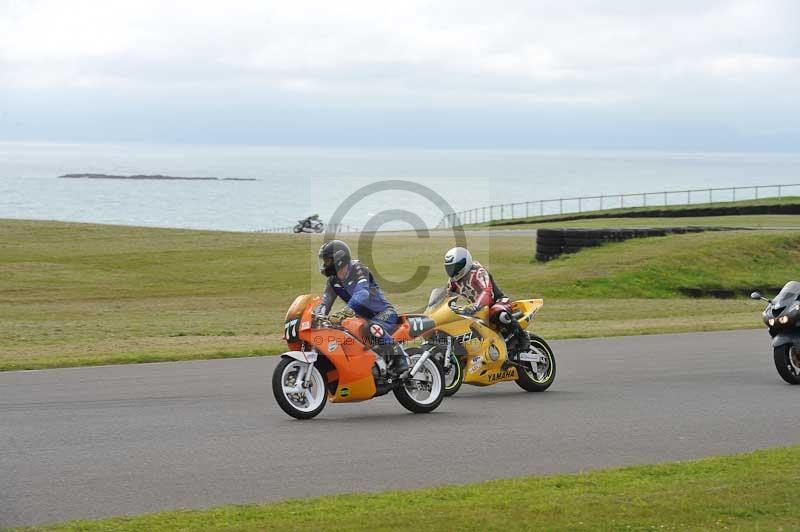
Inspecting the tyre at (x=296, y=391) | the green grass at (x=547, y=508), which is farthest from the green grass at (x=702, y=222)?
the green grass at (x=547, y=508)

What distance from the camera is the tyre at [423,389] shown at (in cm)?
1300

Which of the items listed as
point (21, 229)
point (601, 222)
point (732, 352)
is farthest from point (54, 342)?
point (601, 222)

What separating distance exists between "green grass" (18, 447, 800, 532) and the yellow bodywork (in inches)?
184

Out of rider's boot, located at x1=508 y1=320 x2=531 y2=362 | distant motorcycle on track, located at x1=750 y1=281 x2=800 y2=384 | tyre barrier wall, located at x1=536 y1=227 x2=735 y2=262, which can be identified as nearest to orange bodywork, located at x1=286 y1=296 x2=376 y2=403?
rider's boot, located at x1=508 y1=320 x2=531 y2=362

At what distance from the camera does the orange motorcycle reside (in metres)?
12.3

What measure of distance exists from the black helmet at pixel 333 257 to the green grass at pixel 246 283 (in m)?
6.43

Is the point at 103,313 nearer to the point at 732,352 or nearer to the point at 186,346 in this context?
the point at 186,346

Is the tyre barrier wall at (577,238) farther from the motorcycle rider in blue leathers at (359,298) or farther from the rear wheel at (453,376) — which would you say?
the motorcycle rider in blue leathers at (359,298)

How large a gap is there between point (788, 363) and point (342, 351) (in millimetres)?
6123

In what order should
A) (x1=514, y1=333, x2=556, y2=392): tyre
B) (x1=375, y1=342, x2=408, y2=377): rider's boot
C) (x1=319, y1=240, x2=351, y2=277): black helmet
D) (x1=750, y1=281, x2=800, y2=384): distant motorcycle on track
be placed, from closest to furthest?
(x1=319, y1=240, x2=351, y2=277): black helmet → (x1=375, y1=342, x2=408, y2=377): rider's boot → (x1=514, y1=333, x2=556, y2=392): tyre → (x1=750, y1=281, x2=800, y2=384): distant motorcycle on track

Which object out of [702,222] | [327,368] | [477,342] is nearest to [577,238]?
[702,222]

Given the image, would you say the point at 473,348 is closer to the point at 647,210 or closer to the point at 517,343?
the point at 517,343

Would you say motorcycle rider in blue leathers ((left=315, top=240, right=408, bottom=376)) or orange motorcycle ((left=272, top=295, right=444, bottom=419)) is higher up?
motorcycle rider in blue leathers ((left=315, top=240, right=408, bottom=376))

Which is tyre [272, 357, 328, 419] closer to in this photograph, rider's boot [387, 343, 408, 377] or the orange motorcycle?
the orange motorcycle
